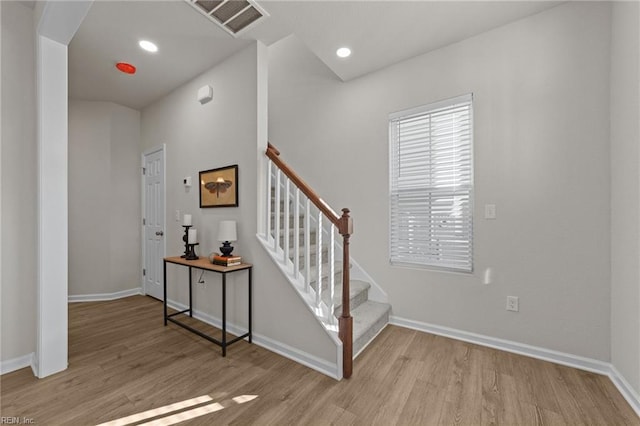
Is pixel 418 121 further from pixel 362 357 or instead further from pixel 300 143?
pixel 362 357

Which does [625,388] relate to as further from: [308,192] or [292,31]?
[292,31]

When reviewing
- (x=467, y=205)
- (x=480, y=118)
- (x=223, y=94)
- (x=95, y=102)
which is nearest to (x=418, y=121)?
(x=480, y=118)

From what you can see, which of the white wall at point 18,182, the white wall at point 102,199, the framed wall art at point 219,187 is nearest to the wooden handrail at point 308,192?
the framed wall art at point 219,187

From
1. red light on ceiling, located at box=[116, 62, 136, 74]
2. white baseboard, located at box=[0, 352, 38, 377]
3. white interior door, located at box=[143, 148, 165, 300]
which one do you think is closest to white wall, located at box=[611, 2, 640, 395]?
white baseboard, located at box=[0, 352, 38, 377]

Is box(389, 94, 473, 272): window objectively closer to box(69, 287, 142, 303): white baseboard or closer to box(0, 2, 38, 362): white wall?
box(0, 2, 38, 362): white wall

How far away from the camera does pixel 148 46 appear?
2617mm

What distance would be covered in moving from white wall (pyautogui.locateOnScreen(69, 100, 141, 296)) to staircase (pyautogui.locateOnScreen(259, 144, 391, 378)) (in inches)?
110

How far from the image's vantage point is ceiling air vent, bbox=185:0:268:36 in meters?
2.08

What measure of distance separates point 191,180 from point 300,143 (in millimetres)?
1432

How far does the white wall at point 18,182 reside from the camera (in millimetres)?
2047

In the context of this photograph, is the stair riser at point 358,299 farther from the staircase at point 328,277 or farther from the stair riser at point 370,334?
the stair riser at point 370,334

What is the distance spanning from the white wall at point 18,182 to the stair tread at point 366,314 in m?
2.61

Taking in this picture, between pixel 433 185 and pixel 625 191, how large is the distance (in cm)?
125

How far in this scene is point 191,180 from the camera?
10.7 ft
